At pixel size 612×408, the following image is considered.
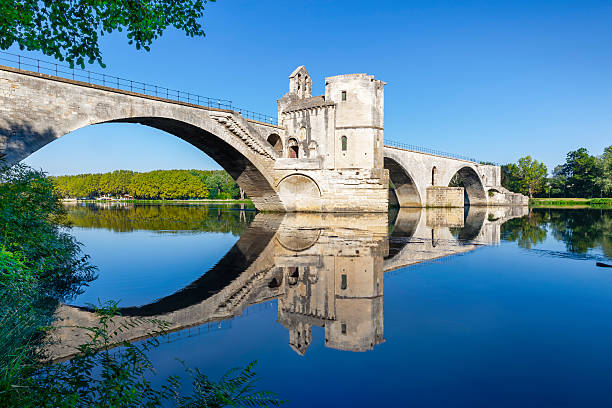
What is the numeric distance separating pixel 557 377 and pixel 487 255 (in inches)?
398

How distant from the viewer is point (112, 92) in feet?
69.9

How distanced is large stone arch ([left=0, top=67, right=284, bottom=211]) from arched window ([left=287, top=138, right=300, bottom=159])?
14.9 feet

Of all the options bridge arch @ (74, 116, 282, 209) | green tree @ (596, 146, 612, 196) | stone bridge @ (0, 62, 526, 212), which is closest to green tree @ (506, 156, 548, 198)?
green tree @ (596, 146, 612, 196)

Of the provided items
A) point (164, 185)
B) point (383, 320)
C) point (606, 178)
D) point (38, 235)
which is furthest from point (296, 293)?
point (164, 185)

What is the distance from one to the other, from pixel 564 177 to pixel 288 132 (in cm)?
8291

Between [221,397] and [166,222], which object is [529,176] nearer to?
[166,222]

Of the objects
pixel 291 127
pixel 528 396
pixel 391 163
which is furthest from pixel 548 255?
pixel 391 163

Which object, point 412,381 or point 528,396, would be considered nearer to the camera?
point 528,396

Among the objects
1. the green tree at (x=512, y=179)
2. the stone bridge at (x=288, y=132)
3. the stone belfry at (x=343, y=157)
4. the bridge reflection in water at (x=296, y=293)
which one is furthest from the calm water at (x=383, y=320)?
the green tree at (x=512, y=179)

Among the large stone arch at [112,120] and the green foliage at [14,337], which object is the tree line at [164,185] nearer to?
the large stone arch at [112,120]

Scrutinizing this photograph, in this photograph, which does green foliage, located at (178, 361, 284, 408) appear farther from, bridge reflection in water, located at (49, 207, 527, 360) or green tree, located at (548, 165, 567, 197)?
green tree, located at (548, 165, 567, 197)

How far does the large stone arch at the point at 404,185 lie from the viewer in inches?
2002

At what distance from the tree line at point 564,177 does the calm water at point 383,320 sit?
8356cm

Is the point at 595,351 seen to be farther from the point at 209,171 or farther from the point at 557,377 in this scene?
the point at 209,171
